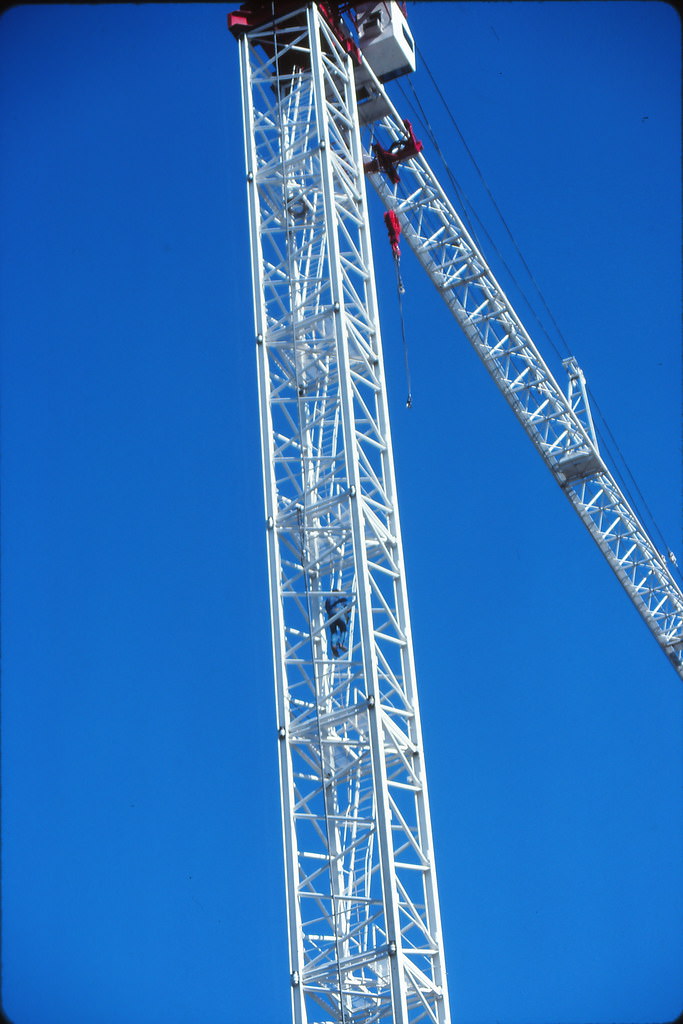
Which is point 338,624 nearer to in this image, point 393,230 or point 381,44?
point 393,230

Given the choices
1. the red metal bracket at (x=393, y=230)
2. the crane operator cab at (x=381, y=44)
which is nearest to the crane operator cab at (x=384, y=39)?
the crane operator cab at (x=381, y=44)

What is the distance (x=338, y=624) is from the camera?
28047 mm

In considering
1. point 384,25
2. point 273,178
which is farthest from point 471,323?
point 273,178

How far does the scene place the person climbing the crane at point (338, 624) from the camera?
91.4 feet

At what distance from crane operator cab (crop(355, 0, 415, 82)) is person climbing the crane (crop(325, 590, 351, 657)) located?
49.9ft

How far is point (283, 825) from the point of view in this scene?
84.5ft

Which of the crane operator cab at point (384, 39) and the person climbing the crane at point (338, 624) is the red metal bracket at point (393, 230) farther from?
the person climbing the crane at point (338, 624)

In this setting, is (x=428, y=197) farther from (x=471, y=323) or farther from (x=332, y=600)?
(x=332, y=600)

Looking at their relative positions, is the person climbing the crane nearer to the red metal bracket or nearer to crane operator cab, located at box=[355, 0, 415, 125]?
the red metal bracket

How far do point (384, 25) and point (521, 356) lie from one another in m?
12.0

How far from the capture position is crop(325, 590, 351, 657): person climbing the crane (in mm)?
27844

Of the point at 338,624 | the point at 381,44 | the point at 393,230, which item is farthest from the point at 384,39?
the point at 338,624

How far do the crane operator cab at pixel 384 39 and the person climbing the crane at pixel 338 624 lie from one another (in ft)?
49.9

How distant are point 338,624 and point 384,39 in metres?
15.8
